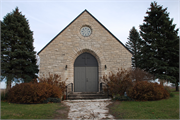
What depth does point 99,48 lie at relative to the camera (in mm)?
12586

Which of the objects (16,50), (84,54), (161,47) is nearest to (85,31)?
(84,54)

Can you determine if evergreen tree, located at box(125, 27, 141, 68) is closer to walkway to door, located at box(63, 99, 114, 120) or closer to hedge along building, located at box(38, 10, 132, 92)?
hedge along building, located at box(38, 10, 132, 92)

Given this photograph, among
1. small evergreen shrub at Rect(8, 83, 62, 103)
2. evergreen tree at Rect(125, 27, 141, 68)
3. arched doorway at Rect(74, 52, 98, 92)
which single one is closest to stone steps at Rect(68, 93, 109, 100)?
arched doorway at Rect(74, 52, 98, 92)

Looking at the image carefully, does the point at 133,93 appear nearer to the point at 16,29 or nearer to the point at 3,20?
the point at 16,29

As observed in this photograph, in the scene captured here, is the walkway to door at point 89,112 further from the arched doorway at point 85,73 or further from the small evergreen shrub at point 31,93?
the arched doorway at point 85,73

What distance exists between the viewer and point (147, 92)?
27.5 feet

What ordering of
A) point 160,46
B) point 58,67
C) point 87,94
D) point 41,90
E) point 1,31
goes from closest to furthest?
point 41,90 < point 87,94 < point 58,67 < point 1,31 < point 160,46

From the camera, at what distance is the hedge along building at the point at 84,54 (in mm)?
12211

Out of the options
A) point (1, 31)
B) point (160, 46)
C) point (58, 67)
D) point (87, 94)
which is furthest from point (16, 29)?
point (160, 46)

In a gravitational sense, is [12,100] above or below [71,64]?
below

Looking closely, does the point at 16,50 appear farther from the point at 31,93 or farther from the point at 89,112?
the point at 89,112

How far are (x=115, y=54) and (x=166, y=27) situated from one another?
22.6 ft

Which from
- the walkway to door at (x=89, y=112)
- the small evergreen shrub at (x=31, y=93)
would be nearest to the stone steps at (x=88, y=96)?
the small evergreen shrub at (x=31, y=93)

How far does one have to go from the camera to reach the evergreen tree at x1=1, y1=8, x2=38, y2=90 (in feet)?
43.4
